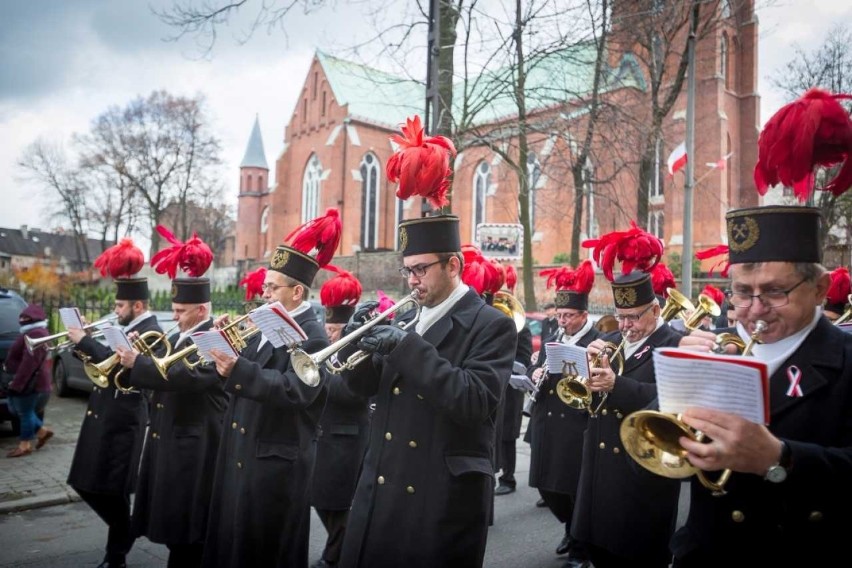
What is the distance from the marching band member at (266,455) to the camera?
397 cm

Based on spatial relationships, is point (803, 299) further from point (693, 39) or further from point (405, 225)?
point (693, 39)

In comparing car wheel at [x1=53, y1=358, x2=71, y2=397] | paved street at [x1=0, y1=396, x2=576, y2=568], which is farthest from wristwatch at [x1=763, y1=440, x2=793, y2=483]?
car wheel at [x1=53, y1=358, x2=71, y2=397]

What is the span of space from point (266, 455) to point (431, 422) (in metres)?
1.38

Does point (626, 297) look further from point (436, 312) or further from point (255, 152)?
point (255, 152)

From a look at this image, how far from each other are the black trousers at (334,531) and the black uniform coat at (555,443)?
5.81 ft

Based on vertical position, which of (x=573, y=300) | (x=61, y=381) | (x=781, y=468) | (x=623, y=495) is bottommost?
(x=61, y=381)

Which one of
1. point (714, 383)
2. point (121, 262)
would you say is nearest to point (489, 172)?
point (121, 262)

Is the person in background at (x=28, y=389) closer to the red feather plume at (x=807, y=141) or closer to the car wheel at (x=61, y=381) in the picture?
the car wheel at (x=61, y=381)

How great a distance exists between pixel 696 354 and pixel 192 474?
12.9 ft

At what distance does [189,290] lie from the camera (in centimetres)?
535

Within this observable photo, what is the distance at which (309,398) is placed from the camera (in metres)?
4.08

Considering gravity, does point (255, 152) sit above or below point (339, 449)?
above

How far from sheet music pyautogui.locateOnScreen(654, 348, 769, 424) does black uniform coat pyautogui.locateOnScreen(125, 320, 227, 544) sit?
3518mm

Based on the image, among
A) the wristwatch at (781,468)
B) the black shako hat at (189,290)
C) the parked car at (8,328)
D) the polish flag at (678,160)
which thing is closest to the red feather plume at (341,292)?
the black shako hat at (189,290)
